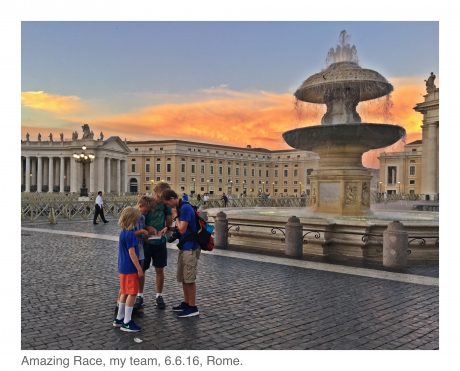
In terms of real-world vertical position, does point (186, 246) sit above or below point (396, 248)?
above

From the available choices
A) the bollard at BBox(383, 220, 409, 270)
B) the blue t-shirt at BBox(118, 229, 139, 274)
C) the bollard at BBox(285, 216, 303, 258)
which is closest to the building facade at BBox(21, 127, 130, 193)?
the bollard at BBox(285, 216, 303, 258)

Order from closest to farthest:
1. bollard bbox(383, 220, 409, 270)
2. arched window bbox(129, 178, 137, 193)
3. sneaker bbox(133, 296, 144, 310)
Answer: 1. sneaker bbox(133, 296, 144, 310)
2. bollard bbox(383, 220, 409, 270)
3. arched window bbox(129, 178, 137, 193)

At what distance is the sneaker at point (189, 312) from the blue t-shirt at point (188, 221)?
0.88 meters

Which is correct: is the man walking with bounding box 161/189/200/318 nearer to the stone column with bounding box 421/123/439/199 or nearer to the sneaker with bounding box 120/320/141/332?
the sneaker with bounding box 120/320/141/332

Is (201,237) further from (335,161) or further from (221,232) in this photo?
(335,161)

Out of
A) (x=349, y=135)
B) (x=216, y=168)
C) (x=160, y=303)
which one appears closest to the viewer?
(x=160, y=303)

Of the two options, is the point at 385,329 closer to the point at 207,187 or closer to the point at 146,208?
the point at 146,208

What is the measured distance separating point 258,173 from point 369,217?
12993 centimetres

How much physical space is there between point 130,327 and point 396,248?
6.72 m

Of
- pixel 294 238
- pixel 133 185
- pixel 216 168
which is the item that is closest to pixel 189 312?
pixel 294 238

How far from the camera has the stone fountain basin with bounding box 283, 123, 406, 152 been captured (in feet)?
44.9

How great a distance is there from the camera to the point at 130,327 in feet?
18.1

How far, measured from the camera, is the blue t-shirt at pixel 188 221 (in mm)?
6070
